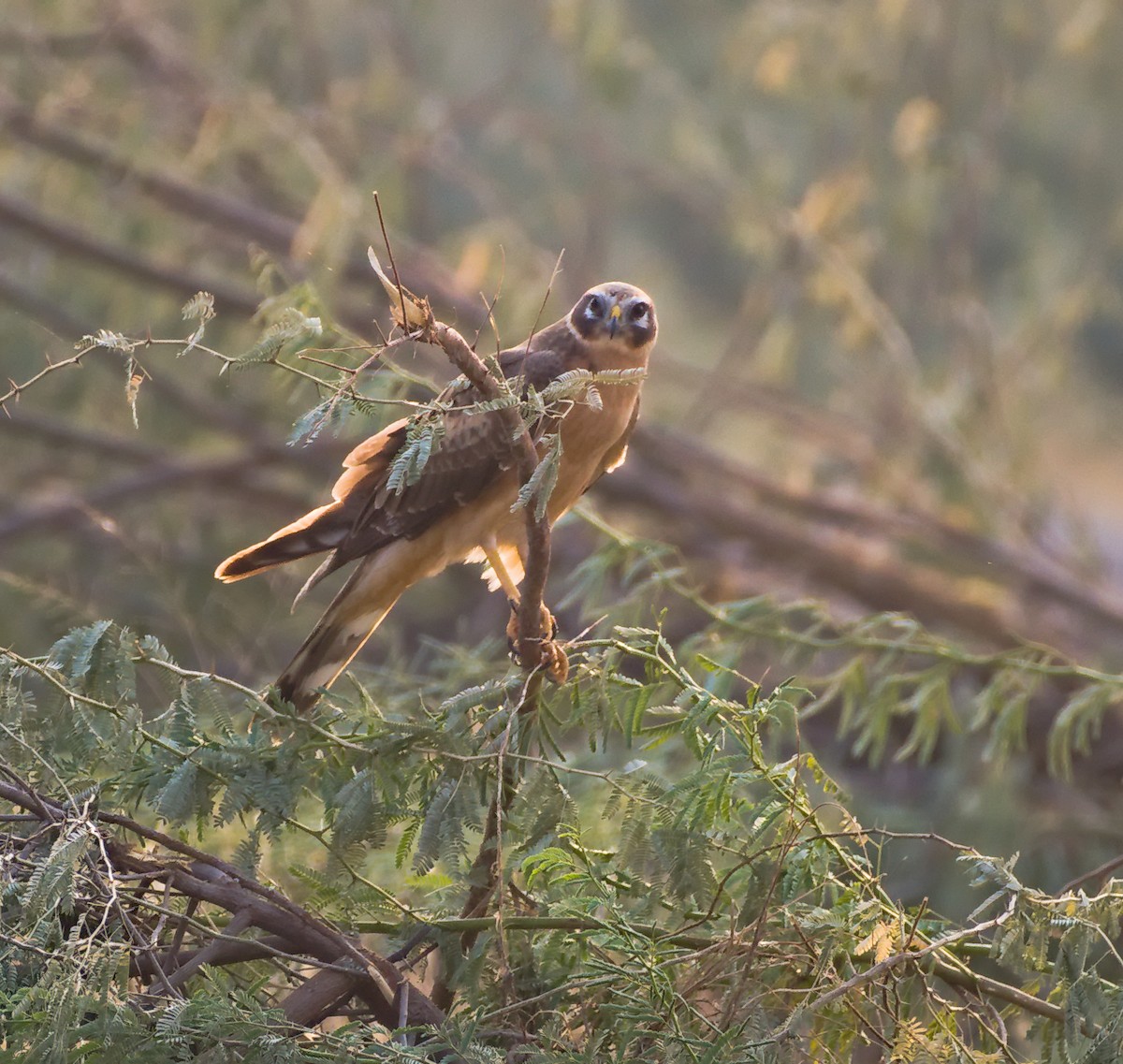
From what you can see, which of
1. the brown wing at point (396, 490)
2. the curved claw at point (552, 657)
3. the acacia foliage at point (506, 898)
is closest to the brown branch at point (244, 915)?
the acacia foliage at point (506, 898)

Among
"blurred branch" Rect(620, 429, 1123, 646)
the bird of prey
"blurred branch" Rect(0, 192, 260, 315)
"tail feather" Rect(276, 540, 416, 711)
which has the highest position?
the bird of prey

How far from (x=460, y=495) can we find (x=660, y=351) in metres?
6.08

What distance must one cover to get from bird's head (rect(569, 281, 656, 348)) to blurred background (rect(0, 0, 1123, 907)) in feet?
6.23

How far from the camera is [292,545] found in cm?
348

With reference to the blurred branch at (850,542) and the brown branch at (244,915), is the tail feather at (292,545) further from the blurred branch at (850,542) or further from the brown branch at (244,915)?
the blurred branch at (850,542)

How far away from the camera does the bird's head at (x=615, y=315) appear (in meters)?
4.25

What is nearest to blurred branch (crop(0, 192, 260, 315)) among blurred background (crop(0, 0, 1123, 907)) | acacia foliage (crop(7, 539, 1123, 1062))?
blurred background (crop(0, 0, 1123, 907))

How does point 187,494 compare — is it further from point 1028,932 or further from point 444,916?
point 1028,932

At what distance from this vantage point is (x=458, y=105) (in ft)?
31.6

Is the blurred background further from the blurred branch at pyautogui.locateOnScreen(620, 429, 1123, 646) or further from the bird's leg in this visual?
the bird's leg

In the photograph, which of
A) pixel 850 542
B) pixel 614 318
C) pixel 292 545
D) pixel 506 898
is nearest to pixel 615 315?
pixel 614 318

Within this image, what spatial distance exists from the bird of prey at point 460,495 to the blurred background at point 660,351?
1.66m

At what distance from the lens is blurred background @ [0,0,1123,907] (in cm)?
758

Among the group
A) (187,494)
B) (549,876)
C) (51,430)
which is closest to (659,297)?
(187,494)
